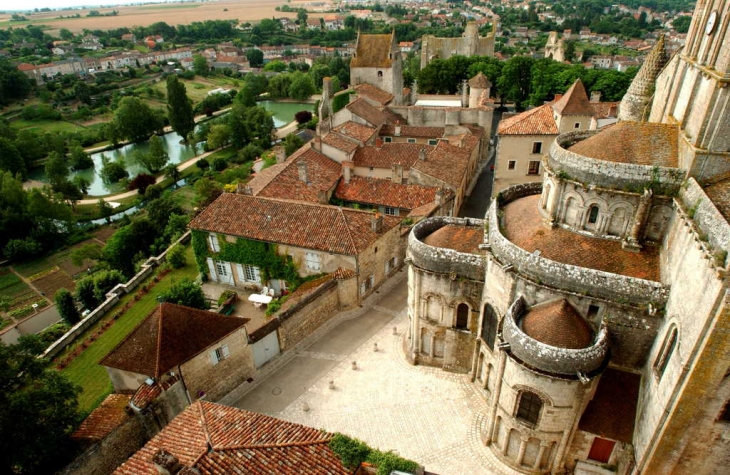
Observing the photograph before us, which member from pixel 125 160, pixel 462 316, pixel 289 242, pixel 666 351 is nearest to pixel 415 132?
pixel 289 242

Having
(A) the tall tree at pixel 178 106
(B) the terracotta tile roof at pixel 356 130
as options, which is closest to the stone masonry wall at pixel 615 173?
(B) the terracotta tile roof at pixel 356 130

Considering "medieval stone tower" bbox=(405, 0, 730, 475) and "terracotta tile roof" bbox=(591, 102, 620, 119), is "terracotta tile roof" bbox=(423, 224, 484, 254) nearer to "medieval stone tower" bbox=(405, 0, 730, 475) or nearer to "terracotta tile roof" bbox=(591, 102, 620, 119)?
"medieval stone tower" bbox=(405, 0, 730, 475)

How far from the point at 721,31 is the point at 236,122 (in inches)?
2871

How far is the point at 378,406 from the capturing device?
23547mm

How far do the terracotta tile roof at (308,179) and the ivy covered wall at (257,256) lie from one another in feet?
20.3

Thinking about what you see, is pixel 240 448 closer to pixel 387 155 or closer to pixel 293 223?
pixel 293 223

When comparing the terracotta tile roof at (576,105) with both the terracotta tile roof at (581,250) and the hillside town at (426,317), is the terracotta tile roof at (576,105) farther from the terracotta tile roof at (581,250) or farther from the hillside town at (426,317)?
the terracotta tile roof at (581,250)

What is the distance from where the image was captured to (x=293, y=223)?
32.0 m

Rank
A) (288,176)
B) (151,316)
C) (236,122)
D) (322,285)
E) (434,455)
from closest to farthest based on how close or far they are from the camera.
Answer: (434,455)
(151,316)
(322,285)
(288,176)
(236,122)

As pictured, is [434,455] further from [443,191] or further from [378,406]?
[443,191]

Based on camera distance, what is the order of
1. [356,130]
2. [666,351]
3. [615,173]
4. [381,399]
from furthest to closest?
1. [356,130]
2. [381,399]
3. [615,173]
4. [666,351]

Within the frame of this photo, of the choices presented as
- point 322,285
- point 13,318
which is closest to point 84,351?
point 13,318

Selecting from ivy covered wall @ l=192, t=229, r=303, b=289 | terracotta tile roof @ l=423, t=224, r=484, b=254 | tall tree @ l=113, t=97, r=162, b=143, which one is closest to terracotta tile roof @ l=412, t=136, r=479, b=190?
terracotta tile roof @ l=423, t=224, r=484, b=254

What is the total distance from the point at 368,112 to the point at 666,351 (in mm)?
46052
